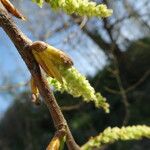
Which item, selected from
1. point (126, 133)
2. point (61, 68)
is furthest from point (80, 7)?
point (126, 133)

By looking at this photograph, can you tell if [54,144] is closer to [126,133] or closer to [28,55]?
[28,55]

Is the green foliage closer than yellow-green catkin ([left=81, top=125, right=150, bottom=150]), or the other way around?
the green foliage

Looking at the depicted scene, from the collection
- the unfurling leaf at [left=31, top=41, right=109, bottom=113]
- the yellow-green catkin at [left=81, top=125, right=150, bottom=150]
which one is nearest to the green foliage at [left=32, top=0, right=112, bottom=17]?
the unfurling leaf at [left=31, top=41, right=109, bottom=113]

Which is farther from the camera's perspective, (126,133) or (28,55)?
(126,133)

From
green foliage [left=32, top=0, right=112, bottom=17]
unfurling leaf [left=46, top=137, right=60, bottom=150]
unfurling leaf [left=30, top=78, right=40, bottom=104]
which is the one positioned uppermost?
green foliage [left=32, top=0, right=112, bottom=17]

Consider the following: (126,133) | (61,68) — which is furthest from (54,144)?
(126,133)

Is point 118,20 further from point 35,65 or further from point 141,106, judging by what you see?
point 35,65

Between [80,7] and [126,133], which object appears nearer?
[80,7]

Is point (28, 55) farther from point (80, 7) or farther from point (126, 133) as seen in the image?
point (126, 133)

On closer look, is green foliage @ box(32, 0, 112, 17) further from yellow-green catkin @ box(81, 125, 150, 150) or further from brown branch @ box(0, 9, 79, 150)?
yellow-green catkin @ box(81, 125, 150, 150)
